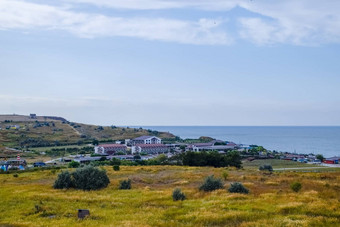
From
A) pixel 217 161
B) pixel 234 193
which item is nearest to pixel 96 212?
pixel 234 193

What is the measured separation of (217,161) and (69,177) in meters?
40.5

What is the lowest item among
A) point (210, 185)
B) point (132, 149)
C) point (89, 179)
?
point (132, 149)

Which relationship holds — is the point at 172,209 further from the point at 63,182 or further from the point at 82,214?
the point at 63,182

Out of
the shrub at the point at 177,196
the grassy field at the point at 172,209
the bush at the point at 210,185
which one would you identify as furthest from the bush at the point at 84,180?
the shrub at the point at 177,196

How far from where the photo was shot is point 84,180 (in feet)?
100

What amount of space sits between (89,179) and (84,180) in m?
0.61

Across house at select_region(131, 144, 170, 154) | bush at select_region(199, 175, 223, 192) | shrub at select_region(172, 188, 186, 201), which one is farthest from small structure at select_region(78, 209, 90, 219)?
house at select_region(131, 144, 170, 154)

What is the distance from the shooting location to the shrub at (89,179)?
99.5 ft

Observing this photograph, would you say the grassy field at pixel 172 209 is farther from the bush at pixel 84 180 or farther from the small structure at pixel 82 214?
the bush at pixel 84 180

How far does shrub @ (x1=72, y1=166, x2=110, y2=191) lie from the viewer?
3031 cm

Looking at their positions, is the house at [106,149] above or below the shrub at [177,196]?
below

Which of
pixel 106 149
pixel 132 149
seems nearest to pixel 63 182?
pixel 106 149

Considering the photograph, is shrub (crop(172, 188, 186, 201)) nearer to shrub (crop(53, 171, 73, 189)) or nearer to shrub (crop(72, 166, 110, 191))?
shrub (crop(72, 166, 110, 191))

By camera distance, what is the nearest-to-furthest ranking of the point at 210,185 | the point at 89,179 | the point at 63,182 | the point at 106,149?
1. the point at 210,185
2. the point at 89,179
3. the point at 63,182
4. the point at 106,149
